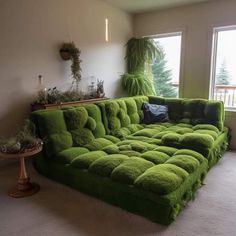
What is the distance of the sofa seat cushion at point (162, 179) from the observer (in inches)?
71.4

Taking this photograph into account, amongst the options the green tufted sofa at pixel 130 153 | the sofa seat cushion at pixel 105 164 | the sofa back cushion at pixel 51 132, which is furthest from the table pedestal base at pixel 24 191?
the sofa seat cushion at pixel 105 164

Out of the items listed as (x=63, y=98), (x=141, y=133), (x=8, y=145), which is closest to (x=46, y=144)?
(x=8, y=145)

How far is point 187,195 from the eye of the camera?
81.3 inches

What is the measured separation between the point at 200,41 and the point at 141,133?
6.84 ft

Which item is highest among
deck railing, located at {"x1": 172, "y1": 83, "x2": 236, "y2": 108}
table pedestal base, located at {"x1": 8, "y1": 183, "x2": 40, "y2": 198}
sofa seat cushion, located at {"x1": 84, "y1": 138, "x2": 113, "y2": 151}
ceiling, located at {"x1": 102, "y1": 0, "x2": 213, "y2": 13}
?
ceiling, located at {"x1": 102, "y1": 0, "x2": 213, "y2": 13}

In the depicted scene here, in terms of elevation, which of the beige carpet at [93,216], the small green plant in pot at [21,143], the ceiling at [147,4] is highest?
the ceiling at [147,4]

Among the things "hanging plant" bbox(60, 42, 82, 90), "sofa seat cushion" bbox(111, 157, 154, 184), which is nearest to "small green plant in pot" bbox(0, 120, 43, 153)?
"sofa seat cushion" bbox(111, 157, 154, 184)

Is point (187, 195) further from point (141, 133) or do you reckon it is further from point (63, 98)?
point (63, 98)

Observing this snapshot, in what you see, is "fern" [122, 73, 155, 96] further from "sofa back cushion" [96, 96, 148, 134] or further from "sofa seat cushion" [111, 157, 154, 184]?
"sofa seat cushion" [111, 157, 154, 184]

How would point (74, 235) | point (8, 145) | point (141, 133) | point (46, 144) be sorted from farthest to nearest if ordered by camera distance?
point (141, 133), point (46, 144), point (8, 145), point (74, 235)

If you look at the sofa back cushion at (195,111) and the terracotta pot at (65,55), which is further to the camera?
the sofa back cushion at (195,111)

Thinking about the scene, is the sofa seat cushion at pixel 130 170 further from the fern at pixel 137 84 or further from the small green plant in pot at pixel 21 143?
the fern at pixel 137 84

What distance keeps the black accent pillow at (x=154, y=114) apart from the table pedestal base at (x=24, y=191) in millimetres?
2133

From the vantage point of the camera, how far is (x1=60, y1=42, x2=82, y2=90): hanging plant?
3.40m
